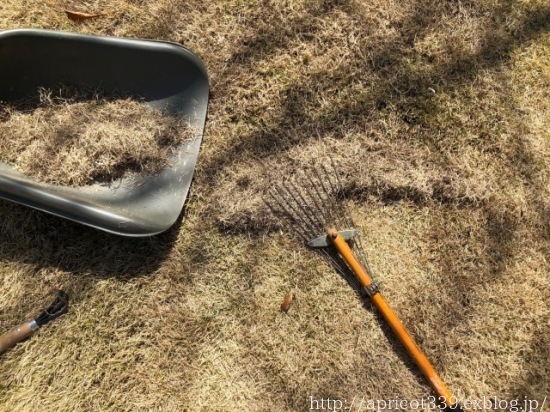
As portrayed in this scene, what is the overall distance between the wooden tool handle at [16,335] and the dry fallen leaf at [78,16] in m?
1.68

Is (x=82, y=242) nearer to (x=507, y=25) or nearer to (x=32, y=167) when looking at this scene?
(x=32, y=167)

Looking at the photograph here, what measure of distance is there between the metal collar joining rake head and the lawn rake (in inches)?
45.3

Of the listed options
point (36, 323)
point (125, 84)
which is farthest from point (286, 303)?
point (125, 84)

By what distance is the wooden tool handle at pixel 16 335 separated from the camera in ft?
7.12

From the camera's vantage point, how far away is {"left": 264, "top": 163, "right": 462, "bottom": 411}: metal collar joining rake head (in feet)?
7.06

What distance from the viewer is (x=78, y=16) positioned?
2.51 meters

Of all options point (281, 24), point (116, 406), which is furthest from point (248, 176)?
point (116, 406)

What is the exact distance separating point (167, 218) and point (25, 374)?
1.05m

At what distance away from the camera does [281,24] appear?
8.21 feet

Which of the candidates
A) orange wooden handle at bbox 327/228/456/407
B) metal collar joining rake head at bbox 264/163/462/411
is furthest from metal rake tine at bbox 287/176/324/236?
orange wooden handle at bbox 327/228/456/407

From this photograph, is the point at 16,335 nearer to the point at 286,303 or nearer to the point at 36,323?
the point at 36,323

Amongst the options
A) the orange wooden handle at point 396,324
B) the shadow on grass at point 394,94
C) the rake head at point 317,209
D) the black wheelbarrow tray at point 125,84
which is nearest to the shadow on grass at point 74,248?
the black wheelbarrow tray at point 125,84

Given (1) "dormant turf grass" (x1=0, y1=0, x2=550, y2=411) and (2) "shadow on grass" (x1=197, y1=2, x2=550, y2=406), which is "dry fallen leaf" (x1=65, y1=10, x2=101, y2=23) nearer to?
(1) "dormant turf grass" (x1=0, y1=0, x2=550, y2=411)

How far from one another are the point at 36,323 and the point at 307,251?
1403 millimetres
